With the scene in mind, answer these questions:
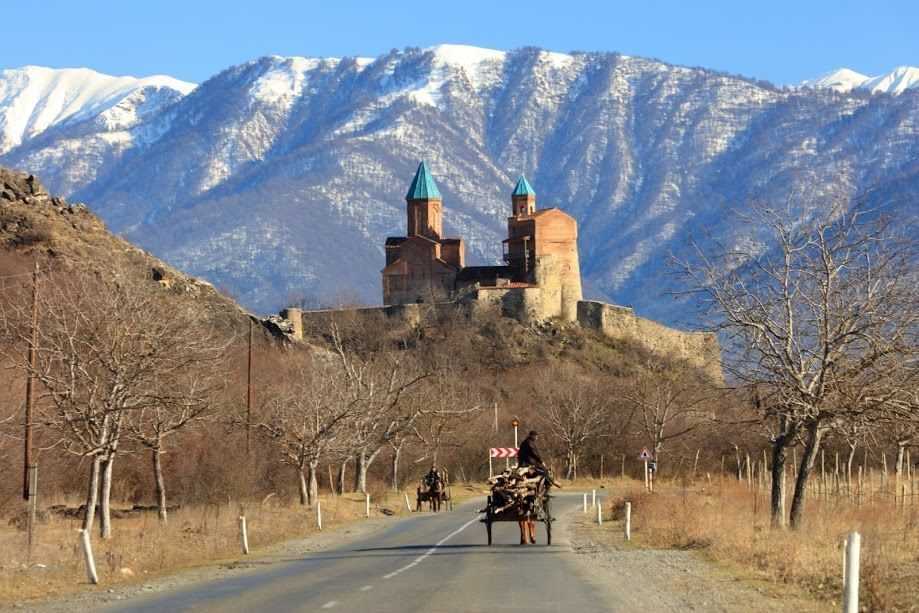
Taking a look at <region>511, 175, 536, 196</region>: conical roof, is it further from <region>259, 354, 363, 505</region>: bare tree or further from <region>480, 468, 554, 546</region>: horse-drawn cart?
<region>480, 468, 554, 546</region>: horse-drawn cart

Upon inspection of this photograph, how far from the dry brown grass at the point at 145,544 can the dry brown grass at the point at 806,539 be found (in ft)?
30.8

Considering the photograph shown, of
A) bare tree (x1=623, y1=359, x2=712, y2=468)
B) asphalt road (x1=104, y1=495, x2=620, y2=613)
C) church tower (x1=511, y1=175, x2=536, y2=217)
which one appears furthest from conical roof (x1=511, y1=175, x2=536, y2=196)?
asphalt road (x1=104, y1=495, x2=620, y2=613)

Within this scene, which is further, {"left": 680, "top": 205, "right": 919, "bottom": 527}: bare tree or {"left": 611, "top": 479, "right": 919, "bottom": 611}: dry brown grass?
{"left": 680, "top": 205, "right": 919, "bottom": 527}: bare tree

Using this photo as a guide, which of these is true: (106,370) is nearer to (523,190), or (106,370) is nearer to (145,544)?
(145,544)

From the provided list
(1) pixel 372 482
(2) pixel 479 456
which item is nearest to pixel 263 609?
(1) pixel 372 482

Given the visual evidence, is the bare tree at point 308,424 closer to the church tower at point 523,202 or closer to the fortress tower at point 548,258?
the fortress tower at point 548,258

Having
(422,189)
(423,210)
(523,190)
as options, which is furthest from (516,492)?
(422,189)

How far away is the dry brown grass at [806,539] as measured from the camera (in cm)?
2340

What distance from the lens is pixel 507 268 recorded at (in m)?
146

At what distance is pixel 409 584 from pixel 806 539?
1015 cm

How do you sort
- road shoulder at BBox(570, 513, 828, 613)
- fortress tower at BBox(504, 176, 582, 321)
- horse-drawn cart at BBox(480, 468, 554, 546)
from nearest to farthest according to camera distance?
road shoulder at BBox(570, 513, 828, 613) → horse-drawn cart at BBox(480, 468, 554, 546) → fortress tower at BBox(504, 176, 582, 321)

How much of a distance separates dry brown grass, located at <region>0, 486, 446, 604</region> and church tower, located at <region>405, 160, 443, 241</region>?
353 feet

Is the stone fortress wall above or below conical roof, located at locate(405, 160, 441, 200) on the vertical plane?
below

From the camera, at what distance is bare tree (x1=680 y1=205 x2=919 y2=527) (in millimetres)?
32188
